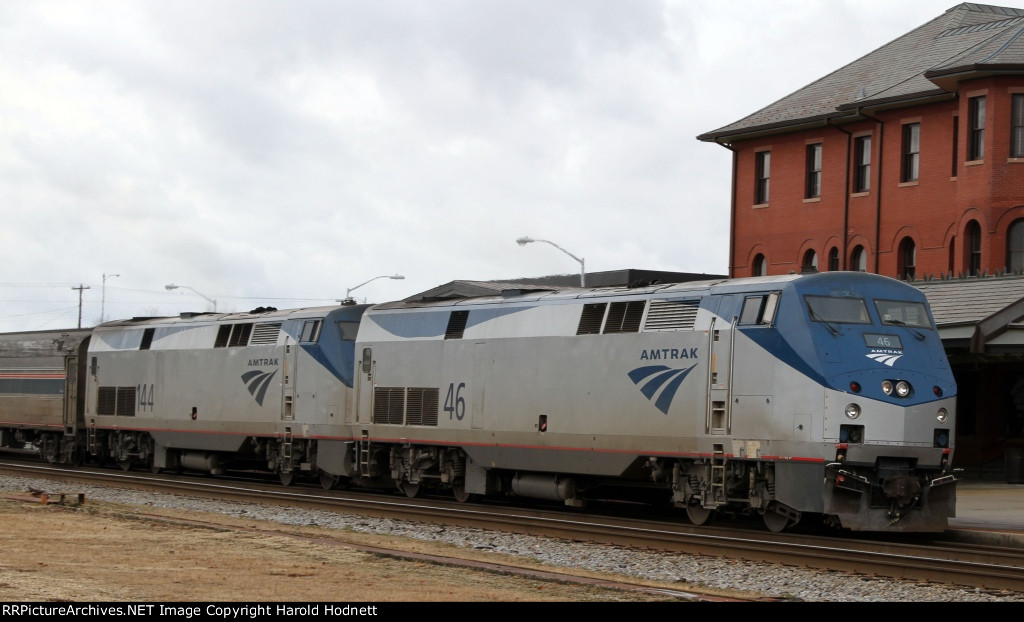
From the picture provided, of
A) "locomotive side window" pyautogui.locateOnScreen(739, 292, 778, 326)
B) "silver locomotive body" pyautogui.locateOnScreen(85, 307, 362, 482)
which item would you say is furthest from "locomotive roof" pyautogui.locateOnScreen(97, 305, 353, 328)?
"locomotive side window" pyautogui.locateOnScreen(739, 292, 778, 326)

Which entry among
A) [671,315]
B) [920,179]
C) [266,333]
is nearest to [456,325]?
[671,315]

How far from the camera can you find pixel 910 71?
50.4 metres

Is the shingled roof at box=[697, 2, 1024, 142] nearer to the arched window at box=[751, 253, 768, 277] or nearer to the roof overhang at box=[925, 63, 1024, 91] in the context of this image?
the roof overhang at box=[925, 63, 1024, 91]

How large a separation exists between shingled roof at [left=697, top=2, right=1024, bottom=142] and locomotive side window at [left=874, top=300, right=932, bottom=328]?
25.0 metres

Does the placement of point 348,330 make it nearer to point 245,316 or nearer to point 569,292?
point 245,316

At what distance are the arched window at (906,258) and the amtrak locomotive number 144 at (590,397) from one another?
2351cm

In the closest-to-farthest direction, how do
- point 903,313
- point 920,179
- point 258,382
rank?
point 903,313, point 258,382, point 920,179

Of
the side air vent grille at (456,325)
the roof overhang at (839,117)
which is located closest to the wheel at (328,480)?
the side air vent grille at (456,325)

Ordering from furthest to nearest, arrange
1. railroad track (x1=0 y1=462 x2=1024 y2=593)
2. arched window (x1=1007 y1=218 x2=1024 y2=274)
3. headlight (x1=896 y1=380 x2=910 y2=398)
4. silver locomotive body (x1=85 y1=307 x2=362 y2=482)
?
arched window (x1=1007 y1=218 x2=1024 y2=274) < silver locomotive body (x1=85 y1=307 x2=362 y2=482) < headlight (x1=896 y1=380 x2=910 y2=398) < railroad track (x1=0 y1=462 x2=1024 y2=593)

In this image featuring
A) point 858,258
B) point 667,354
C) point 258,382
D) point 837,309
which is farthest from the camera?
point 858,258

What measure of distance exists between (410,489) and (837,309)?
11200mm

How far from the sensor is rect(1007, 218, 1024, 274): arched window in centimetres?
4331

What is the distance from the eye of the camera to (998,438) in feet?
121
